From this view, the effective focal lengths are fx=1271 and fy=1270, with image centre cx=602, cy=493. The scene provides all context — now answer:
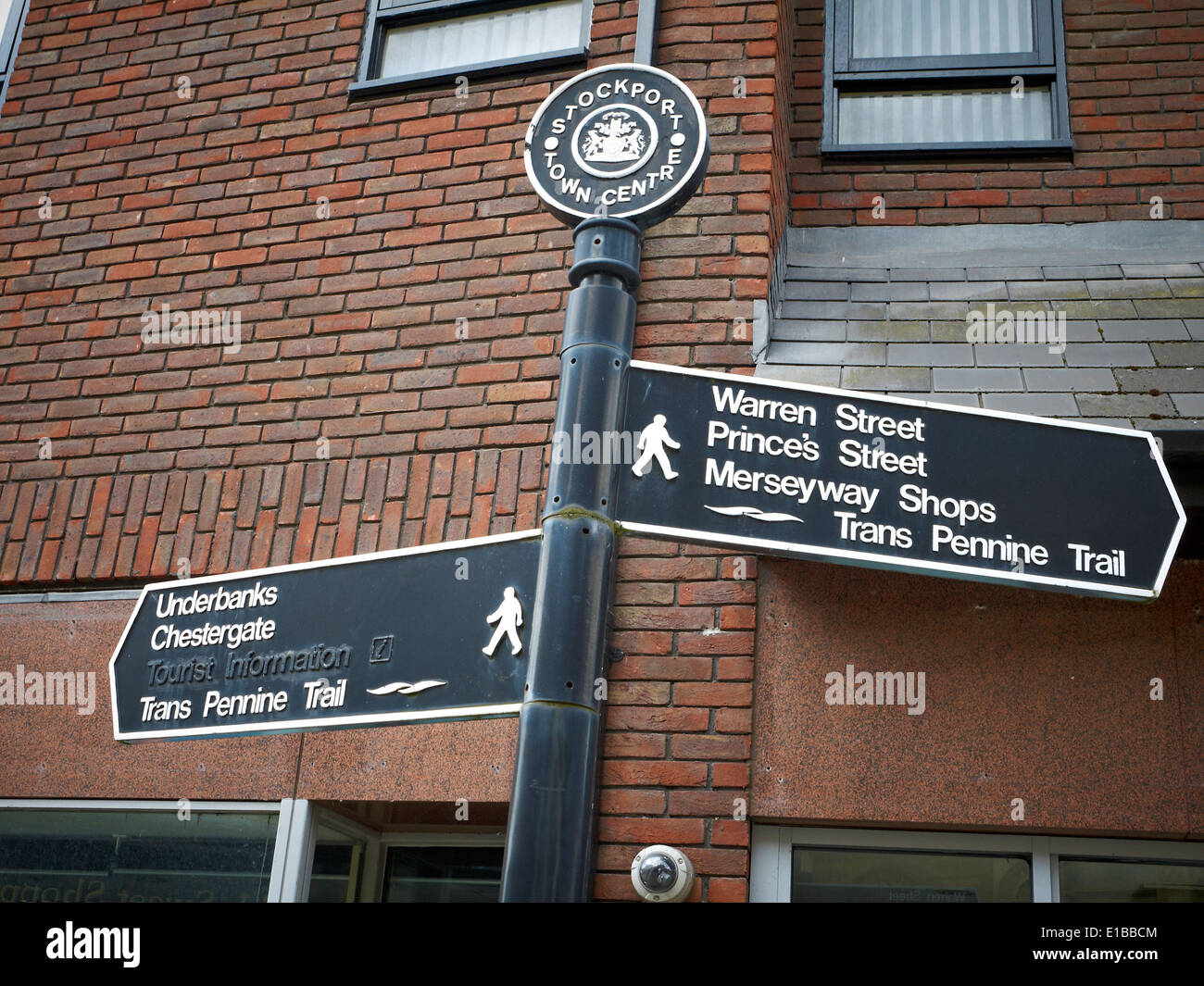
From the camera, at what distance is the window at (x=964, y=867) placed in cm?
354

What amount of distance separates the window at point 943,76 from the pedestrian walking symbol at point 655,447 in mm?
2597

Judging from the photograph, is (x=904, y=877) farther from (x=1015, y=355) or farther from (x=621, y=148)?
(x=621, y=148)

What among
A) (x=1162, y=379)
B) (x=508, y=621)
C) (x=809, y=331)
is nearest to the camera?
(x=508, y=621)

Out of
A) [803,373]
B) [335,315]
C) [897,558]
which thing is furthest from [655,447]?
[335,315]

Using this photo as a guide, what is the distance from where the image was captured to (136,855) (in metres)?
3.98

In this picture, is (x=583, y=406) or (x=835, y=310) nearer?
(x=583, y=406)

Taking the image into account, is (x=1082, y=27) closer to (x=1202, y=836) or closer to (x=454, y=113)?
(x=454, y=113)

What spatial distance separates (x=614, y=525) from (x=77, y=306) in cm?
328

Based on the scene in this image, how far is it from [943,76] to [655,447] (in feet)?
10.0

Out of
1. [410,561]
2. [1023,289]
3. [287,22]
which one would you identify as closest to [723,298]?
[1023,289]

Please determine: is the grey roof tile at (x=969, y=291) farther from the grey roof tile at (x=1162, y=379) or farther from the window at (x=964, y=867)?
the window at (x=964, y=867)

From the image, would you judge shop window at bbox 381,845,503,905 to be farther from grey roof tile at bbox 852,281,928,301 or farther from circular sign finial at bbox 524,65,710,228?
circular sign finial at bbox 524,65,710,228

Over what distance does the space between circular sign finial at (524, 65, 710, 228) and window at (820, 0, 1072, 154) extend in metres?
2.28

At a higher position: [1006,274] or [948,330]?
[1006,274]
